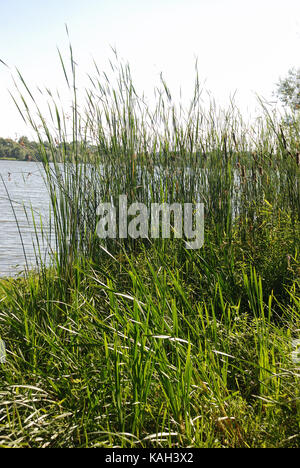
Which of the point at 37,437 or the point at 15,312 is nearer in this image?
the point at 37,437

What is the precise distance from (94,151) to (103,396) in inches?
74.0

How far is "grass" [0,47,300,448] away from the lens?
1.43 metres

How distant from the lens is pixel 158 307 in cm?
184

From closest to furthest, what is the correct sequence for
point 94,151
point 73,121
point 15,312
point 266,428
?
1. point 266,428
2. point 15,312
3. point 73,121
4. point 94,151

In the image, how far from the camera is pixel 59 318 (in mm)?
2293

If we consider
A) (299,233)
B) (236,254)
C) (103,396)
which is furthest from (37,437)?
Answer: (299,233)

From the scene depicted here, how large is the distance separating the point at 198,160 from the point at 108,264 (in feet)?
3.26

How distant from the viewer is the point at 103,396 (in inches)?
61.6

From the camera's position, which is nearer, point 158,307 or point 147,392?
point 147,392

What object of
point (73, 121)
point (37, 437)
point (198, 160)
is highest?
point (73, 121)

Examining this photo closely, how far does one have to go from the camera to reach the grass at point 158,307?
4.70 ft
